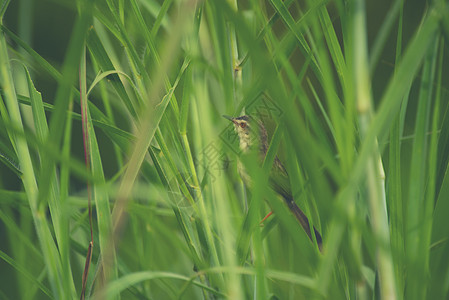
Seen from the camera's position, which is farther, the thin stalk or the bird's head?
the bird's head

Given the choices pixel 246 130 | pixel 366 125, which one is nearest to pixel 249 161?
pixel 366 125

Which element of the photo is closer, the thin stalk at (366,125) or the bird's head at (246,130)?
the thin stalk at (366,125)

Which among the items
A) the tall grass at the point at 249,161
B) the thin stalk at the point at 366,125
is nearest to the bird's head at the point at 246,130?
the tall grass at the point at 249,161

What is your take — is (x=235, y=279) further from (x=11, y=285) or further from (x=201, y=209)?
(x=11, y=285)

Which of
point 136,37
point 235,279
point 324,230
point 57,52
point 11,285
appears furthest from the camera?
point 57,52

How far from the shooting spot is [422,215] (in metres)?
0.61

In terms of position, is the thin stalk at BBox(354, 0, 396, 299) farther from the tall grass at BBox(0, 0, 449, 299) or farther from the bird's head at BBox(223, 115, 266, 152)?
the bird's head at BBox(223, 115, 266, 152)

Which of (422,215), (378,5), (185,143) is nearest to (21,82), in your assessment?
(185,143)

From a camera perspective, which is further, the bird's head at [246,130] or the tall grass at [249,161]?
the bird's head at [246,130]

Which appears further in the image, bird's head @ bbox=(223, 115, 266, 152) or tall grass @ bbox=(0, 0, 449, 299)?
bird's head @ bbox=(223, 115, 266, 152)

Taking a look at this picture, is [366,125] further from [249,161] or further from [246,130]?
[246,130]

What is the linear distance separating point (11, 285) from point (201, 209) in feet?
4.66

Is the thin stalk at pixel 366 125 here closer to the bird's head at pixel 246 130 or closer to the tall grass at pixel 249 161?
the tall grass at pixel 249 161

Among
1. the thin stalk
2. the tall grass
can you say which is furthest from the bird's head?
the thin stalk
